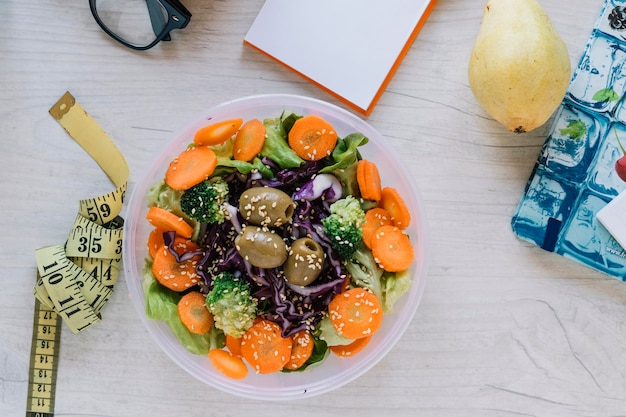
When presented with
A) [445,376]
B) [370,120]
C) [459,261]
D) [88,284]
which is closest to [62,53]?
[88,284]

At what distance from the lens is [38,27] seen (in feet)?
4.73

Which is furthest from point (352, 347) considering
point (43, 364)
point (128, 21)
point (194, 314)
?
point (128, 21)

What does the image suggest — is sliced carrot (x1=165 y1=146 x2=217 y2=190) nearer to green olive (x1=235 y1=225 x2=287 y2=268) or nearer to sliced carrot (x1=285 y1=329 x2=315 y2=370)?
green olive (x1=235 y1=225 x2=287 y2=268)

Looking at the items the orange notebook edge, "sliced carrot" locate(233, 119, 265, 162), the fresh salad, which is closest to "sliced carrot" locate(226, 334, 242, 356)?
the fresh salad

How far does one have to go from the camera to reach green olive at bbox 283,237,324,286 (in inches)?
48.2

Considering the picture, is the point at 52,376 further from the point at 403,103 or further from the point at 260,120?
the point at 403,103

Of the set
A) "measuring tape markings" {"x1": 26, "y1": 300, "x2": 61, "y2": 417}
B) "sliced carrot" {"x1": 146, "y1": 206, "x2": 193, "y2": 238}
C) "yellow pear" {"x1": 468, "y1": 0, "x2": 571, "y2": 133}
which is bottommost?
"measuring tape markings" {"x1": 26, "y1": 300, "x2": 61, "y2": 417}

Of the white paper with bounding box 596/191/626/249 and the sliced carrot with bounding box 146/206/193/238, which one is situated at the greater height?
the white paper with bounding box 596/191/626/249

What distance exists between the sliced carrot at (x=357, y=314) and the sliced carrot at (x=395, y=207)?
0.15 m

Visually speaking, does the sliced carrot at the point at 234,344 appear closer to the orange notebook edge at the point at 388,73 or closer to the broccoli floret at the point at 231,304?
the broccoli floret at the point at 231,304

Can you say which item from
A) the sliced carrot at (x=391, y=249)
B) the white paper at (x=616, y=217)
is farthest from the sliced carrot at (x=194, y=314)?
the white paper at (x=616, y=217)

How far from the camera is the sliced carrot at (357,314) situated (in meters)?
1.25

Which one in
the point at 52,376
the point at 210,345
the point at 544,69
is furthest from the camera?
the point at 52,376

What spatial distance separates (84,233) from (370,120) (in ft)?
2.11
